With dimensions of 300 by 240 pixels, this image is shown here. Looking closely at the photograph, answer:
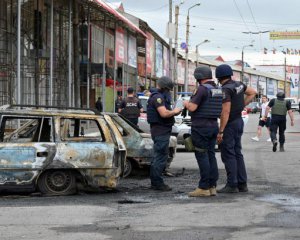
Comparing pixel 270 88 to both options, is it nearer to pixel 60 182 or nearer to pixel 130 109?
pixel 130 109

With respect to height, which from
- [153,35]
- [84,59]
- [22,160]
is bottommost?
[22,160]

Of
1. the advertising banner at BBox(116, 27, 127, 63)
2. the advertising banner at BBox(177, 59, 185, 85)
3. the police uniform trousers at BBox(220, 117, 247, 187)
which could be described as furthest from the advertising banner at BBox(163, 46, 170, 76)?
the police uniform trousers at BBox(220, 117, 247, 187)

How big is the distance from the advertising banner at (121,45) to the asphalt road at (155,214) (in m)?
21.5

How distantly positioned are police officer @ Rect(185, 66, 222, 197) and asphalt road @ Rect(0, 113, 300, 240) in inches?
10.0

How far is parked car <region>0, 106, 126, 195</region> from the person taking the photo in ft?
26.6

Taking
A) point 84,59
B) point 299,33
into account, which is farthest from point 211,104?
point 299,33

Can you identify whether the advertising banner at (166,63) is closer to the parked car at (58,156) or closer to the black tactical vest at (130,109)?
the black tactical vest at (130,109)

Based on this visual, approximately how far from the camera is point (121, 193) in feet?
28.6

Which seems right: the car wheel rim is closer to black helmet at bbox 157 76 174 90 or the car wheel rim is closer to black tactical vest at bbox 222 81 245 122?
black helmet at bbox 157 76 174 90

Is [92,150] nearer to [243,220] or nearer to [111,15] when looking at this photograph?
[243,220]

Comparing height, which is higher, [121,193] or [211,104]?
[211,104]

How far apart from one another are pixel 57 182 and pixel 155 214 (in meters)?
1.97

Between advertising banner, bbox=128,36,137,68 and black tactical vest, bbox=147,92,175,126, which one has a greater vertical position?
advertising banner, bbox=128,36,137,68

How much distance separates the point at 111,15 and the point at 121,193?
1505 cm
